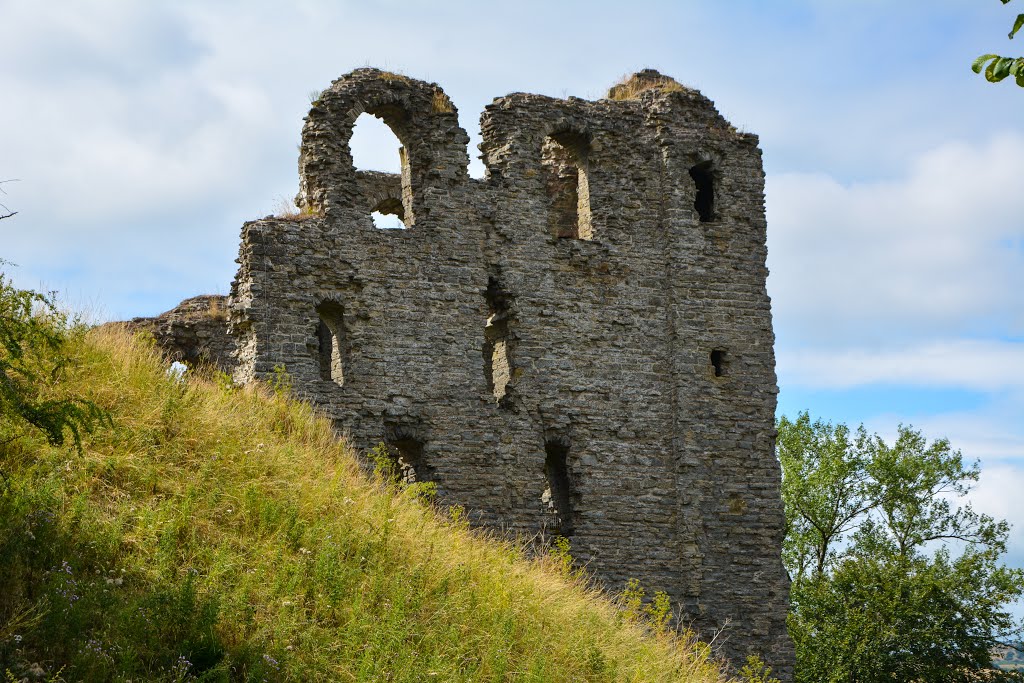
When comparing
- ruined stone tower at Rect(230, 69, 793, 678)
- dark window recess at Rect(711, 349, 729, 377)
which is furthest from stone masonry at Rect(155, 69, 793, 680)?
dark window recess at Rect(711, 349, 729, 377)

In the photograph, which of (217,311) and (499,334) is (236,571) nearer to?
(499,334)

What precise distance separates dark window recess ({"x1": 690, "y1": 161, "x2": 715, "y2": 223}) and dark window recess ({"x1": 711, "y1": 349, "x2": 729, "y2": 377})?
77.9 inches

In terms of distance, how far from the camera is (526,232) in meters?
16.4

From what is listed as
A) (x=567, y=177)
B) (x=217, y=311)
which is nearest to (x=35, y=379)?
(x=217, y=311)

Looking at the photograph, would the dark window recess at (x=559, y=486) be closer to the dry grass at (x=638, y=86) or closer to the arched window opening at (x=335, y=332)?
the arched window opening at (x=335, y=332)

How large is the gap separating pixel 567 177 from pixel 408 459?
4979mm

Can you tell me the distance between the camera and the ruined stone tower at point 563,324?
15219mm

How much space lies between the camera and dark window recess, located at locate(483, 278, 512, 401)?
16109 mm

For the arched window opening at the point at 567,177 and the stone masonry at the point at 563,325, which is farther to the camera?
the arched window opening at the point at 567,177

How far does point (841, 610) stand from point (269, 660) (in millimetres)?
19573

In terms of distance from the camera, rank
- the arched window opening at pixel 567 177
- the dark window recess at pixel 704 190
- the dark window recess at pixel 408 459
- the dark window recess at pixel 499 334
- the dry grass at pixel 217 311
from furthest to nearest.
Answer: the dark window recess at pixel 704 190, the arched window opening at pixel 567 177, the dry grass at pixel 217 311, the dark window recess at pixel 499 334, the dark window recess at pixel 408 459

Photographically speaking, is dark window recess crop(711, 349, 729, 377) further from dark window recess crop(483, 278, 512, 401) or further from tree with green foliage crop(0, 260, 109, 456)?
tree with green foliage crop(0, 260, 109, 456)

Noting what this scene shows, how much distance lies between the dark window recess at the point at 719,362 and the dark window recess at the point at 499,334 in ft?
9.71

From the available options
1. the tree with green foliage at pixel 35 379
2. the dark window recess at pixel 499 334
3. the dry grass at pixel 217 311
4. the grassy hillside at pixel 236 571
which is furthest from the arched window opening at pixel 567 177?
the tree with green foliage at pixel 35 379
